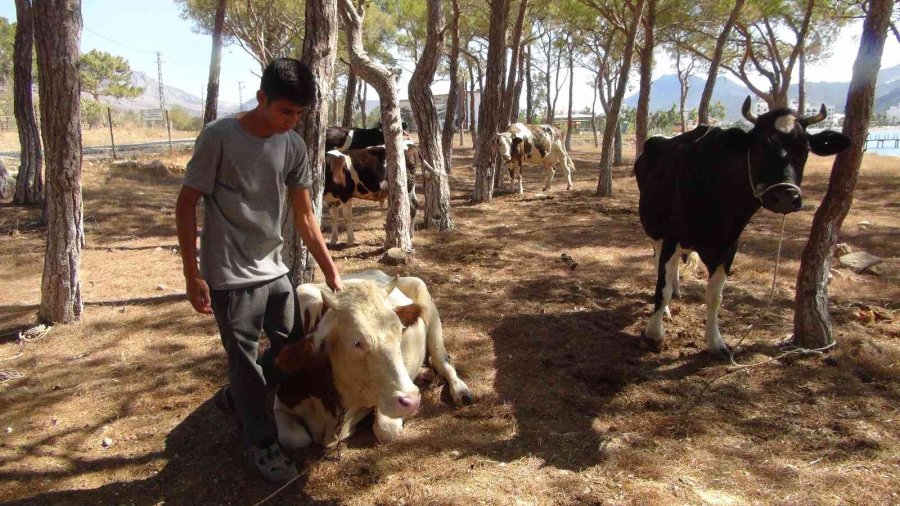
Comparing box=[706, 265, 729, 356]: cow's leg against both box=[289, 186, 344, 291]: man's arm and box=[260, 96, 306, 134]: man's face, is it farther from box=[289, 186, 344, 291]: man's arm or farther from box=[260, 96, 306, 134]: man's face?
box=[260, 96, 306, 134]: man's face

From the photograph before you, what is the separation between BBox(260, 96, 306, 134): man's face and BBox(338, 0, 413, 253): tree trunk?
4791 millimetres

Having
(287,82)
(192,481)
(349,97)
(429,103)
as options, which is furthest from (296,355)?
(349,97)

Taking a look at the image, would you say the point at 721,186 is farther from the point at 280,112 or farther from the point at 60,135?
the point at 60,135

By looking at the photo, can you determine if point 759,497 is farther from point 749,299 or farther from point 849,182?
point 749,299

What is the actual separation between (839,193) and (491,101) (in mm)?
8685

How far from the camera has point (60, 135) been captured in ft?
16.9

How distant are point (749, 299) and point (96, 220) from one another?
10.4 m

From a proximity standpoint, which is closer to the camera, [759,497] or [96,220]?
[759,497]

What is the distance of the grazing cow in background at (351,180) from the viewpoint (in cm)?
876

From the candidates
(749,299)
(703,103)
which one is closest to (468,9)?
(703,103)

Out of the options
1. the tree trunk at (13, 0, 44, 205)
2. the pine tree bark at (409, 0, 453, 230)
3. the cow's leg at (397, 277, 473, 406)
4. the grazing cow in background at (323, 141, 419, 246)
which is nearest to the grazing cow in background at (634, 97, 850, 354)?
the cow's leg at (397, 277, 473, 406)

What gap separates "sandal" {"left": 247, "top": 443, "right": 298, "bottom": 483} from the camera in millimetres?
3059

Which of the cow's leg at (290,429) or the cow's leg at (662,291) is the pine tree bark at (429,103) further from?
the cow's leg at (290,429)

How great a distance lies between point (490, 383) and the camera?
14.1 feet
